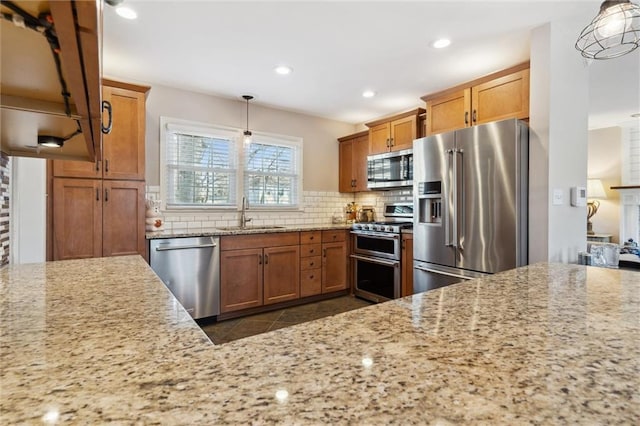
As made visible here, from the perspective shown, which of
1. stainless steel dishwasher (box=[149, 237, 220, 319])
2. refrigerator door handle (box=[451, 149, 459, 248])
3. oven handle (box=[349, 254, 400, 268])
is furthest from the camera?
oven handle (box=[349, 254, 400, 268])

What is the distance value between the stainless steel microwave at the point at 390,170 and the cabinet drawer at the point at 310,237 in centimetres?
103

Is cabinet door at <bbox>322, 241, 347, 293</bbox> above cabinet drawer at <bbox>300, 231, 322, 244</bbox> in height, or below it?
below

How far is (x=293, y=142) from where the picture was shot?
176 inches

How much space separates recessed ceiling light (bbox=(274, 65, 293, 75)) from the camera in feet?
9.96

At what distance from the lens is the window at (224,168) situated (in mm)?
3607

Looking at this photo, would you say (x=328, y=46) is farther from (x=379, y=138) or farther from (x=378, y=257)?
(x=378, y=257)

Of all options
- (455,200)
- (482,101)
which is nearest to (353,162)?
(482,101)

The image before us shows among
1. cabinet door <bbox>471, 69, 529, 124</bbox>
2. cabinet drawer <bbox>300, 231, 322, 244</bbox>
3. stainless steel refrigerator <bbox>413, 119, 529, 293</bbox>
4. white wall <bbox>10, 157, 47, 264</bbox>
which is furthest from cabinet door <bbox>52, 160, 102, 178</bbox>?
cabinet door <bbox>471, 69, 529, 124</bbox>

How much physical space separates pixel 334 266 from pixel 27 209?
9.60 ft

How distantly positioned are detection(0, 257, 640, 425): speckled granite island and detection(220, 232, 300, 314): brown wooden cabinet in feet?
7.77

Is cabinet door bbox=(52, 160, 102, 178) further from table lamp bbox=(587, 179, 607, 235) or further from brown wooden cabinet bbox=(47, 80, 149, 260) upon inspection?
table lamp bbox=(587, 179, 607, 235)

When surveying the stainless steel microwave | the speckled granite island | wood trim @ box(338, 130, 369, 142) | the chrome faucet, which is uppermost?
wood trim @ box(338, 130, 369, 142)

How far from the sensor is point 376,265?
3834 mm

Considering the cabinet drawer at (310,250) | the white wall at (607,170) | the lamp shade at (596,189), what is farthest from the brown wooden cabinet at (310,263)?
the white wall at (607,170)
